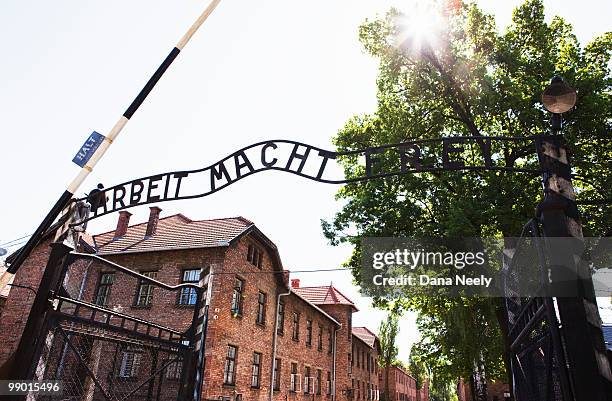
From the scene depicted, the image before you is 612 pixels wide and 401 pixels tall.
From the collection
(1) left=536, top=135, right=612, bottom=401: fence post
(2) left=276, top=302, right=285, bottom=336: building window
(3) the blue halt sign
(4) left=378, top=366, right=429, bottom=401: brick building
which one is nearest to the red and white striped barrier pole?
(3) the blue halt sign

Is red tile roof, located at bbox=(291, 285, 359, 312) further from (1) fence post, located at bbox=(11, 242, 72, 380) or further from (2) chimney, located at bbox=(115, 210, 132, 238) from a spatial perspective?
(1) fence post, located at bbox=(11, 242, 72, 380)

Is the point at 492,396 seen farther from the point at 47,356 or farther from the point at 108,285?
the point at 47,356

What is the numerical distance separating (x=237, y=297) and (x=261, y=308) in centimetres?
236

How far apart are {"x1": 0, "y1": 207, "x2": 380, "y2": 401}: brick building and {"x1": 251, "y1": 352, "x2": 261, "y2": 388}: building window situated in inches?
1.7

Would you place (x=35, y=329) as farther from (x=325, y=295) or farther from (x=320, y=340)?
(x=325, y=295)

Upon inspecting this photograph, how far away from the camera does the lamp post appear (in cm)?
254

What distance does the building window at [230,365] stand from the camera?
16.3 m

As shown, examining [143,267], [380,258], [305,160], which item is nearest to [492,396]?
[380,258]

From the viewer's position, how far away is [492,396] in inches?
1501

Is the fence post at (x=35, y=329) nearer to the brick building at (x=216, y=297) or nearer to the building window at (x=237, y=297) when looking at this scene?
the brick building at (x=216, y=297)

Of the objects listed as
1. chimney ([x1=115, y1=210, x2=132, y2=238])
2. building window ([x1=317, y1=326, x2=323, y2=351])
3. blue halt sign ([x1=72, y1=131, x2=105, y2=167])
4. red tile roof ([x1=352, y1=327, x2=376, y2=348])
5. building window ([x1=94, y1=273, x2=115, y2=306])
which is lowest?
blue halt sign ([x1=72, y1=131, x2=105, y2=167])

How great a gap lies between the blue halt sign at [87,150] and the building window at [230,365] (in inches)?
529

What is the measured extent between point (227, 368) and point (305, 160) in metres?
14.2

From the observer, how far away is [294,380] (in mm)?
22328
